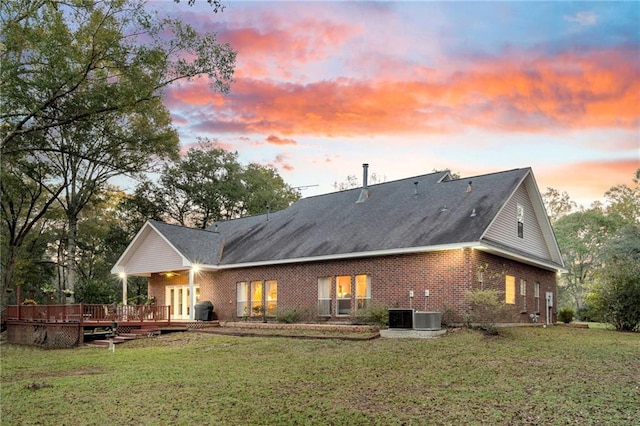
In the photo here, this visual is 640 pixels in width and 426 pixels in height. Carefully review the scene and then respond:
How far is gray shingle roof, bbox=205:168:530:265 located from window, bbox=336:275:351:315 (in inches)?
45.6

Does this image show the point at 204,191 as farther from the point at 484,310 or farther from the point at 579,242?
the point at 579,242

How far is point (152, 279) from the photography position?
2944 cm

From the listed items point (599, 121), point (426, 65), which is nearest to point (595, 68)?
point (599, 121)

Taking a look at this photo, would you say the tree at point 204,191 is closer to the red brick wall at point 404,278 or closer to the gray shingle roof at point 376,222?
the gray shingle roof at point 376,222

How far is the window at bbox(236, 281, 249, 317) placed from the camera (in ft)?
79.9

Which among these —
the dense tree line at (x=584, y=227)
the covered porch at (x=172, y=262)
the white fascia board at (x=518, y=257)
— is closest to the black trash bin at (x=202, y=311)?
the covered porch at (x=172, y=262)

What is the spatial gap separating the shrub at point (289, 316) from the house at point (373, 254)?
434 mm

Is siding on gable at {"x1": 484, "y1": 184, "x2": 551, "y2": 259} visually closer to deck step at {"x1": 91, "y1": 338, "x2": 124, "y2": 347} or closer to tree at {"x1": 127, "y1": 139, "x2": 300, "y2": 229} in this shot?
deck step at {"x1": 91, "y1": 338, "x2": 124, "y2": 347}

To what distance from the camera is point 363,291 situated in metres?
20.2

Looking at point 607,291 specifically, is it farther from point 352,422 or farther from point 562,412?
point 352,422

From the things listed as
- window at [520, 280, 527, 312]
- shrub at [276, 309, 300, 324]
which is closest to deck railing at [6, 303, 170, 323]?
shrub at [276, 309, 300, 324]

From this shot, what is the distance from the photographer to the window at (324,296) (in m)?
21.1

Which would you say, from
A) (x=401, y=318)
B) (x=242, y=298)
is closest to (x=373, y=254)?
(x=401, y=318)

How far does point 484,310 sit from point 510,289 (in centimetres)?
462
